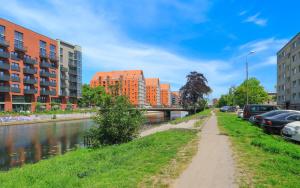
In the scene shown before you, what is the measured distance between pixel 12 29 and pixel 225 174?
70210mm

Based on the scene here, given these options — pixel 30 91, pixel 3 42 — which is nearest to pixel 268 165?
pixel 3 42

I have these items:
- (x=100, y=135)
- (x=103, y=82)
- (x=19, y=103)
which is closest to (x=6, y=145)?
(x=100, y=135)

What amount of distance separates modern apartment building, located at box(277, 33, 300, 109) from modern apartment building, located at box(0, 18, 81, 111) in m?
59.7

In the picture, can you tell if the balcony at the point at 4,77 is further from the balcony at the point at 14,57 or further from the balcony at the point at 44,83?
the balcony at the point at 44,83

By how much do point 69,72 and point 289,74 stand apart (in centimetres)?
6392

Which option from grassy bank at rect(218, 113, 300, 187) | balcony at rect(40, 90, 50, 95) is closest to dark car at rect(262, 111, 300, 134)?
grassy bank at rect(218, 113, 300, 187)

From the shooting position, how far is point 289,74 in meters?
65.9

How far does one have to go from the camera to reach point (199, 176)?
7316 mm

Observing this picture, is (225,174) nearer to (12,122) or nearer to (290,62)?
(12,122)

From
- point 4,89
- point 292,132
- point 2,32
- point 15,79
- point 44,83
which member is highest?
point 2,32

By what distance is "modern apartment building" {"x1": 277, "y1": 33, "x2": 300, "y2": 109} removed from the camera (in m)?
60.0

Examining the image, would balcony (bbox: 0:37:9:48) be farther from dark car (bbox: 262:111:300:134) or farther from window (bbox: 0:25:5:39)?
dark car (bbox: 262:111:300:134)

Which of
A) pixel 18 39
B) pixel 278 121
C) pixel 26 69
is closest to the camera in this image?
pixel 278 121

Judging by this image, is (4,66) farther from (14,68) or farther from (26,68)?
(26,68)
